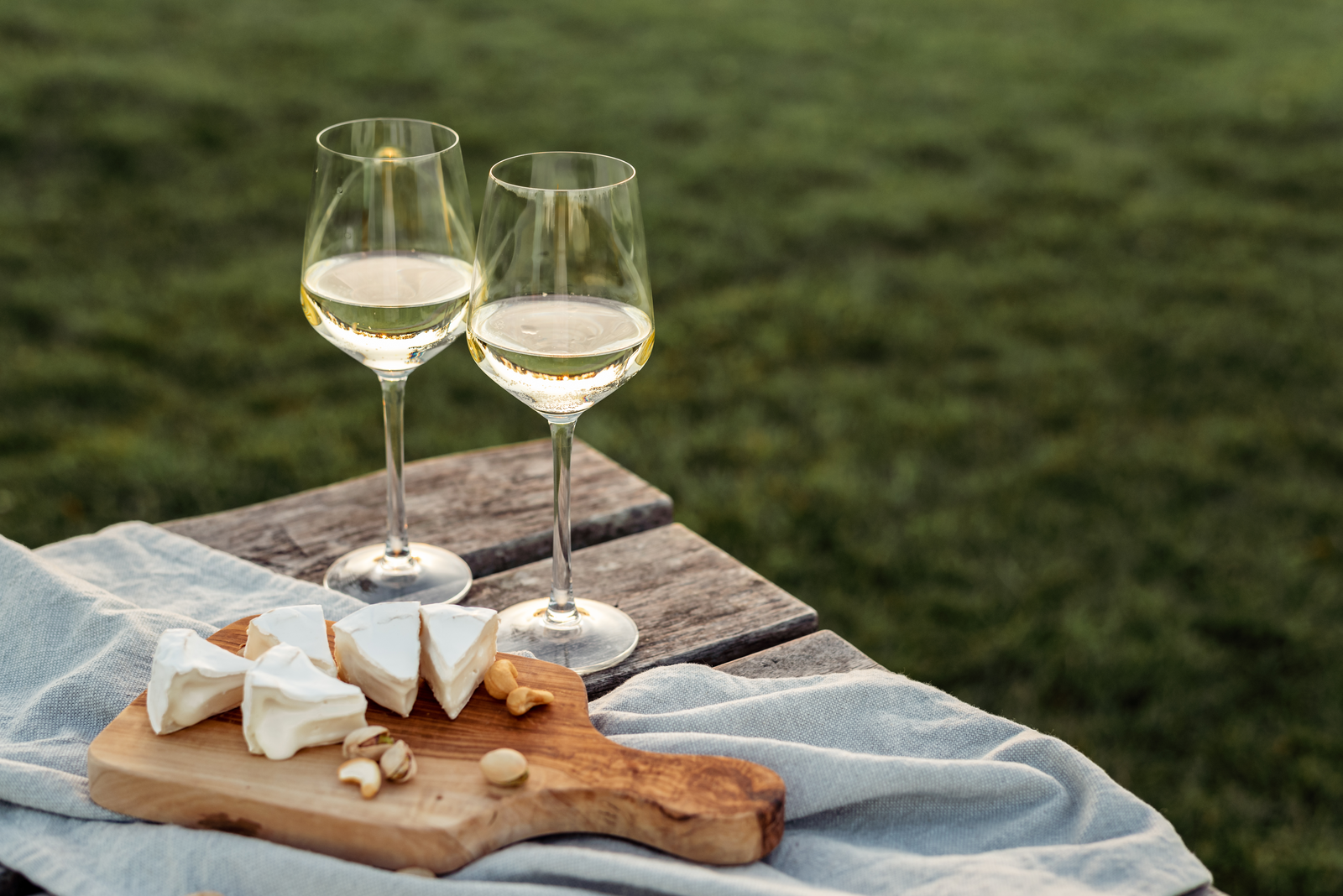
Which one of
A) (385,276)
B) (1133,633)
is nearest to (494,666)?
(385,276)

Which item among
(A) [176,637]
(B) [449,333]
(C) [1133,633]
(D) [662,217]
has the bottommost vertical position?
(C) [1133,633]

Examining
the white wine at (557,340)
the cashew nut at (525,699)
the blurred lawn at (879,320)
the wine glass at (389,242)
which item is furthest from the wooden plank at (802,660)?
the blurred lawn at (879,320)

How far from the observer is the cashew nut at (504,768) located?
3.80 ft

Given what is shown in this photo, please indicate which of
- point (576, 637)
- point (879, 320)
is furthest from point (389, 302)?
point (879, 320)

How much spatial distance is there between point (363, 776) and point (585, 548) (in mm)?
699

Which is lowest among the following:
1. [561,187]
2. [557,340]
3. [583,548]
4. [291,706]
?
[583,548]

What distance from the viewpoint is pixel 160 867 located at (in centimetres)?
114

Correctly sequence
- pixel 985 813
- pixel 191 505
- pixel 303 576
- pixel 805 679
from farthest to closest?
1. pixel 191 505
2. pixel 303 576
3. pixel 805 679
4. pixel 985 813

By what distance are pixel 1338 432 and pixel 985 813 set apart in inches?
121

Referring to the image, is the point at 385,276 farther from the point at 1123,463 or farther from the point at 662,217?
the point at 662,217

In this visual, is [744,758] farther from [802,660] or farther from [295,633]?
[295,633]

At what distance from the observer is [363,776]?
45.0 inches

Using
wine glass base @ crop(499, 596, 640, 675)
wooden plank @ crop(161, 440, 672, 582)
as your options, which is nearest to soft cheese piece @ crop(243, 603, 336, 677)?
wine glass base @ crop(499, 596, 640, 675)

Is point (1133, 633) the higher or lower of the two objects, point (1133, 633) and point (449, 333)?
the lower
